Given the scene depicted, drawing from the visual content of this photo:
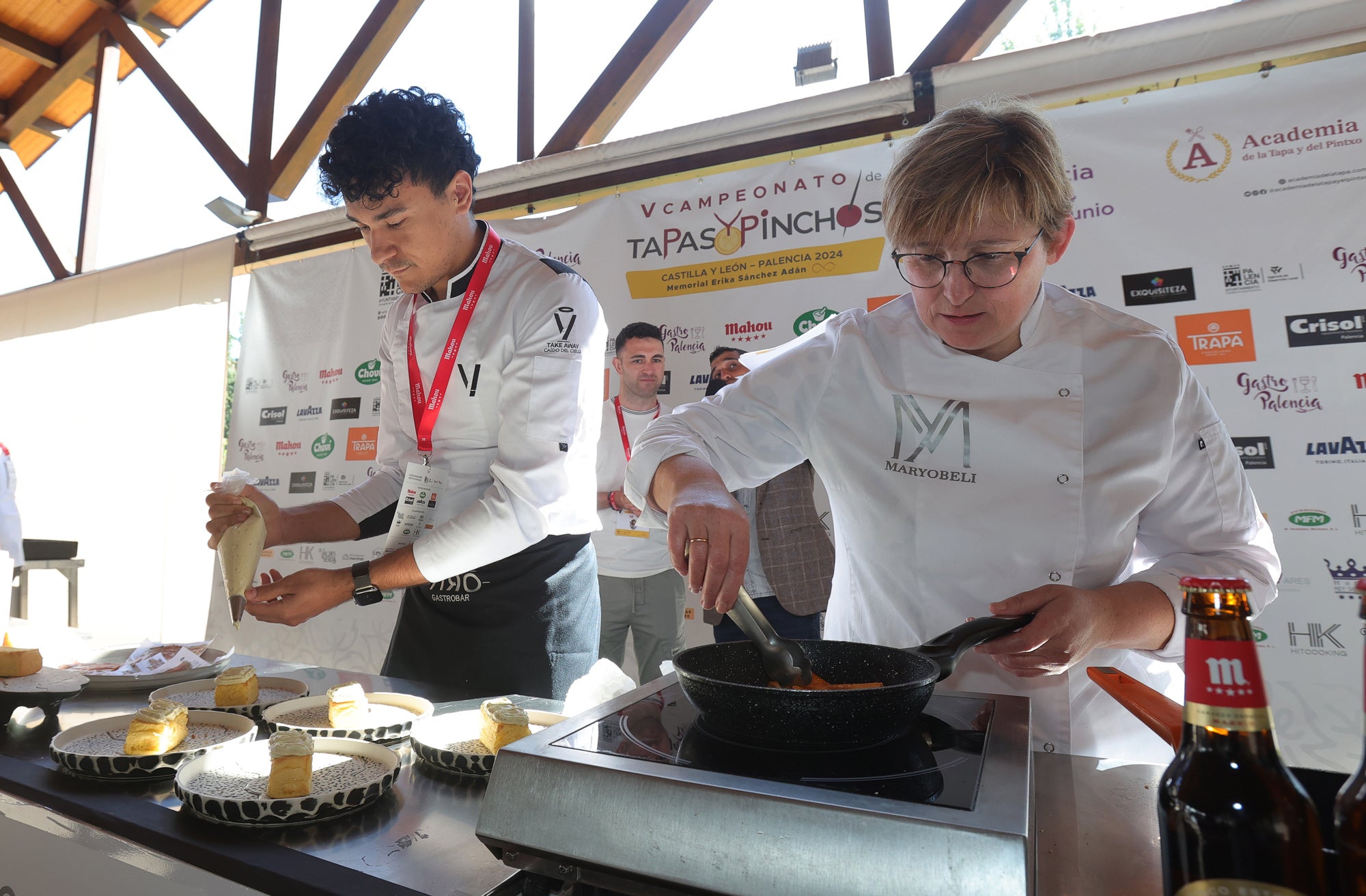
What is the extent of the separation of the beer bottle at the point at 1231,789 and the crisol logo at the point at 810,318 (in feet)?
9.39

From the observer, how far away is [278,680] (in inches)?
53.0

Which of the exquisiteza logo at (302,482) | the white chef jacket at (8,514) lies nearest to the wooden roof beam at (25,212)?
the white chef jacket at (8,514)

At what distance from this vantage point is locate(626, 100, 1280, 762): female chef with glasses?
1.10 m

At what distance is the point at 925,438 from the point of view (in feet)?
4.07

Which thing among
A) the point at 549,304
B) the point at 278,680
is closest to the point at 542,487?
the point at 549,304

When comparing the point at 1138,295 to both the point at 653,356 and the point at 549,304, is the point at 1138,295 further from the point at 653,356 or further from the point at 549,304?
the point at 549,304

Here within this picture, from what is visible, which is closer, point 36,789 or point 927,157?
point 36,789

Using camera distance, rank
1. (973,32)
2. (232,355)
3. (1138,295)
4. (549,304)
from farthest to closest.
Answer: (232,355) < (973,32) < (1138,295) < (549,304)

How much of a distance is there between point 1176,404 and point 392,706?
1.24 m

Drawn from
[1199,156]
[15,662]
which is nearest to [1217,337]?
[1199,156]

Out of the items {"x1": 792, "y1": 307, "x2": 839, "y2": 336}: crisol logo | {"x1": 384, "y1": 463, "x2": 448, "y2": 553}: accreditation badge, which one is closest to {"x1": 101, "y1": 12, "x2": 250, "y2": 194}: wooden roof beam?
{"x1": 792, "y1": 307, "x2": 839, "y2": 336}: crisol logo

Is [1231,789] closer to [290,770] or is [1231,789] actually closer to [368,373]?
[290,770]

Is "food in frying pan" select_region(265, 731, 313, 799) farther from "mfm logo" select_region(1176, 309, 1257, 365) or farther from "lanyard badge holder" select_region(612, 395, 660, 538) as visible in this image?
"mfm logo" select_region(1176, 309, 1257, 365)

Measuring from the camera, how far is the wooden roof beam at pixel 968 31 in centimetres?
325
